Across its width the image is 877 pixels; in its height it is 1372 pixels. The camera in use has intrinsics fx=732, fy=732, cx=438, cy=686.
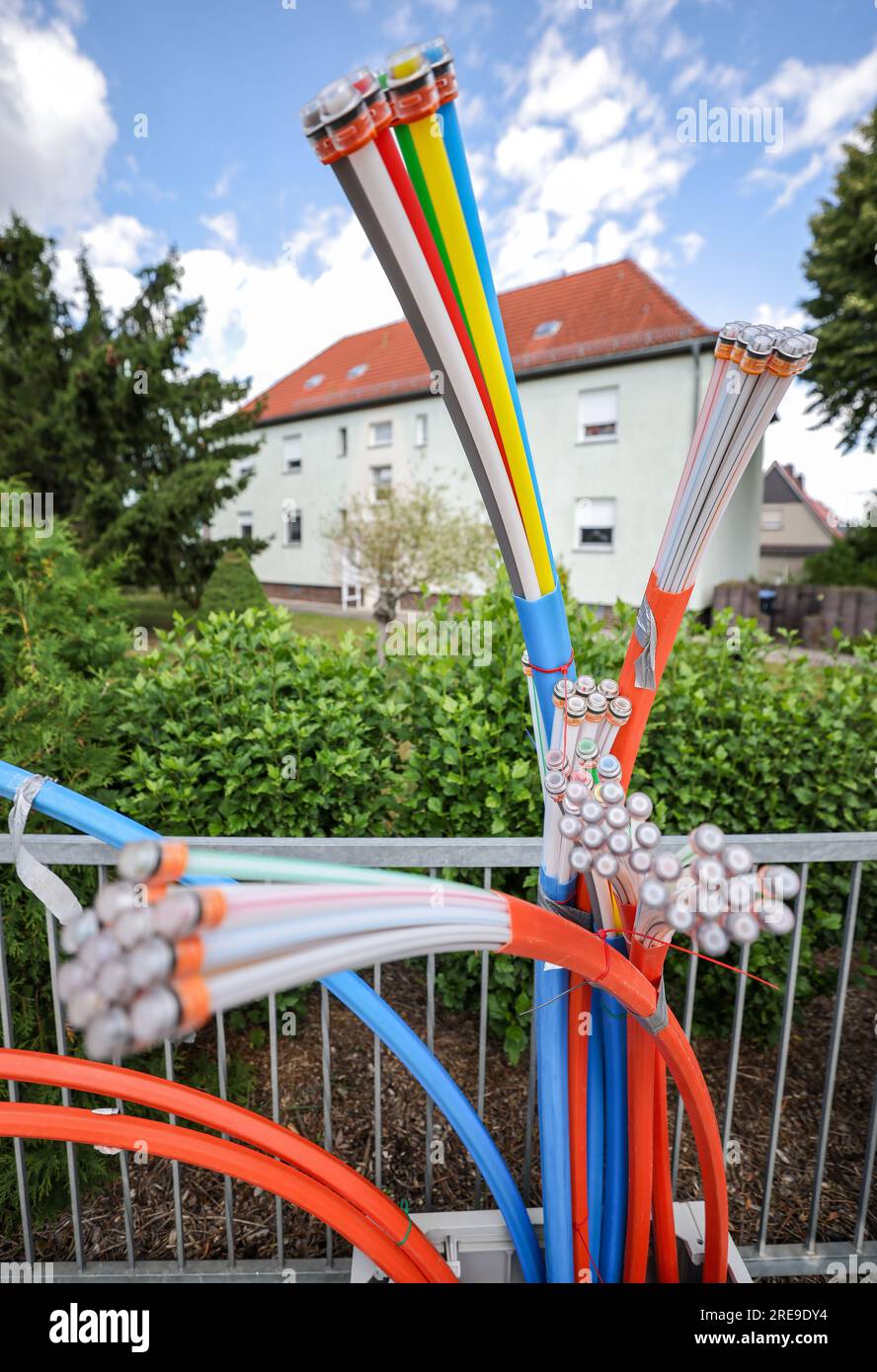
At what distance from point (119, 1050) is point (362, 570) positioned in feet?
44.1

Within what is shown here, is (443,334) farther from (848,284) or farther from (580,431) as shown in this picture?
(848,284)

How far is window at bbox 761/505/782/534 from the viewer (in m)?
42.6

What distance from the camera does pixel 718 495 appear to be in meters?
1.08

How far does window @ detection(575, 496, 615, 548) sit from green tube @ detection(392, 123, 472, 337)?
15863 mm

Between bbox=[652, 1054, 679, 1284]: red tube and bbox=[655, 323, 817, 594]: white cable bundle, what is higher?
bbox=[655, 323, 817, 594]: white cable bundle

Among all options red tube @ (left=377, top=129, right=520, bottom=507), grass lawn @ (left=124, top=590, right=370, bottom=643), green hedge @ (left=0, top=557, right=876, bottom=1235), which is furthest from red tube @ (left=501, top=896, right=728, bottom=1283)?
grass lawn @ (left=124, top=590, right=370, bottom=643)

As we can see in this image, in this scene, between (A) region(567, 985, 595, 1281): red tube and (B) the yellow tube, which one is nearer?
(B) the yellow tube

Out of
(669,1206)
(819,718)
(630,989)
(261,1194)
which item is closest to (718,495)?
(630,989)

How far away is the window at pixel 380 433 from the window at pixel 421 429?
48.2 inches

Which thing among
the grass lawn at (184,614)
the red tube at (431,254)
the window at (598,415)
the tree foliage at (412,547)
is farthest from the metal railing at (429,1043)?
the window at (598,415)

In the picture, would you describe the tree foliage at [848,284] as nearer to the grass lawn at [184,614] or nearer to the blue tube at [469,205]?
the grass lawn at [184,614]

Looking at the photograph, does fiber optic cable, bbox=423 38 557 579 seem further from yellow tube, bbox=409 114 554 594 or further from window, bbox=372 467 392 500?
window, bbox=372 467 392 500

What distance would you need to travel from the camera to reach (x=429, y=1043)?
74.7 inches

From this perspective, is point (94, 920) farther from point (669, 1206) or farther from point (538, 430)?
point (538, 430)
